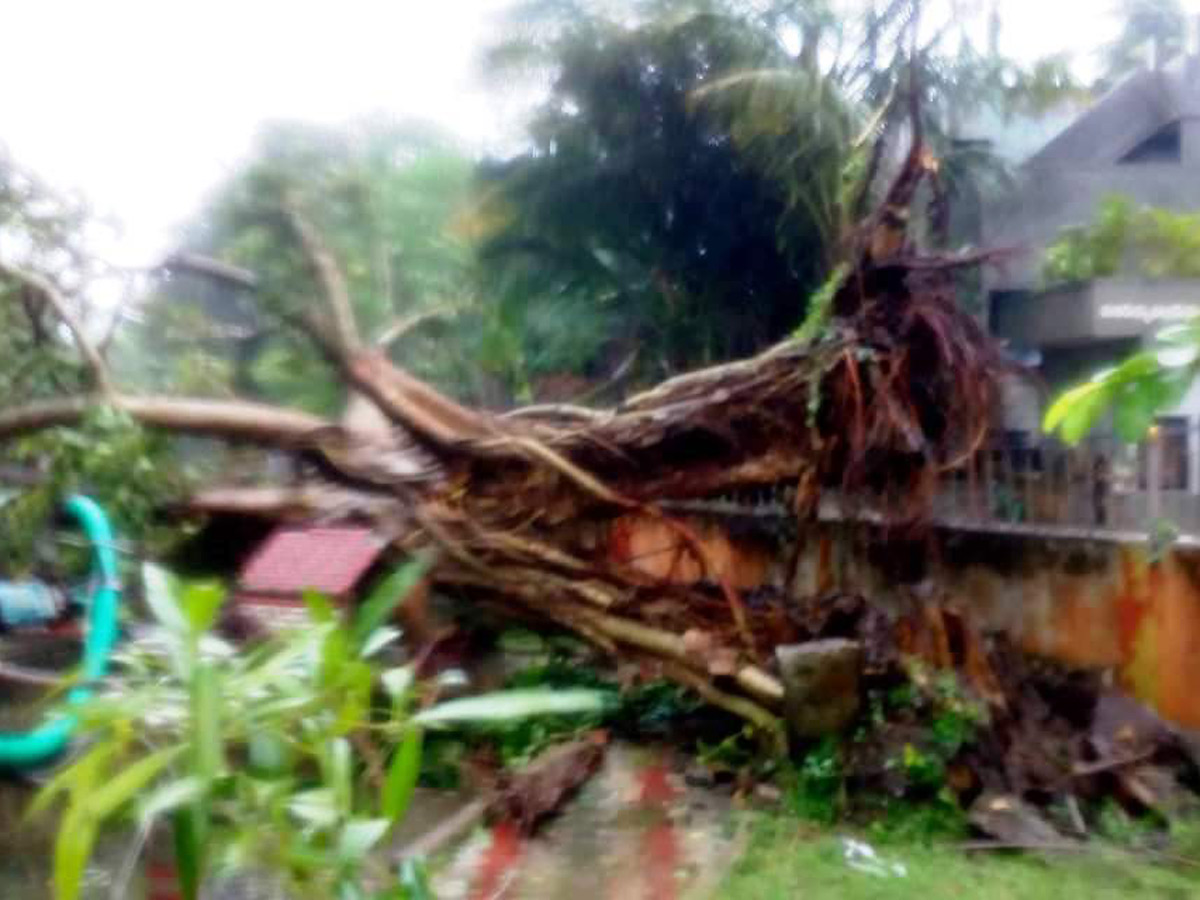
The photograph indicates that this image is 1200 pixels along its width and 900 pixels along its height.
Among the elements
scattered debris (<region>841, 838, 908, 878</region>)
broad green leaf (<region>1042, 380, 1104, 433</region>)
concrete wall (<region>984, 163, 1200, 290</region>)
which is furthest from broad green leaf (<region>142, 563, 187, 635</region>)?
concrete wall (<region>984, 163, 1200, 290</region>)

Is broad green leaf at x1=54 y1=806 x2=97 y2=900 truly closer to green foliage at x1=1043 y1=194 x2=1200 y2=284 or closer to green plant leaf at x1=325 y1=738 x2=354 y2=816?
green plant leaf at x1=325 y1=738 x2=354 y2=816

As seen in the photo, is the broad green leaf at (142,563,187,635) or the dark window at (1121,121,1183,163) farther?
the dark window at (1121,121,1183,163)

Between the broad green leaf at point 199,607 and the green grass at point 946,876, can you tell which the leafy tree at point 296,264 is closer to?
the green grass at point 946,876

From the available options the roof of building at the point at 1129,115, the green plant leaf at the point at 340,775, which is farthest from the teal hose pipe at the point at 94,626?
the roof of building at the point at 1129,115

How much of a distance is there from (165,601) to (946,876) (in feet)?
11.7

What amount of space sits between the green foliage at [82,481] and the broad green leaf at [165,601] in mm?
3843

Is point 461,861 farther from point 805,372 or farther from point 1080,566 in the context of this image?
point 1080,566

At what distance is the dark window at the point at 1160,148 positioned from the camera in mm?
14290

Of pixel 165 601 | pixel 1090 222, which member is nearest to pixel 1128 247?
pixel 1090 222

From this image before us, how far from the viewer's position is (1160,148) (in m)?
14.5

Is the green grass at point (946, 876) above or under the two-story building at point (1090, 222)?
under

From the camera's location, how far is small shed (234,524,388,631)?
6.61 metres

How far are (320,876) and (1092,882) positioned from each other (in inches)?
141

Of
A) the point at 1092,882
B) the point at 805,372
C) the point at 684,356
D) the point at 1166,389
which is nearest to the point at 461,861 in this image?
the point at 1092,882
